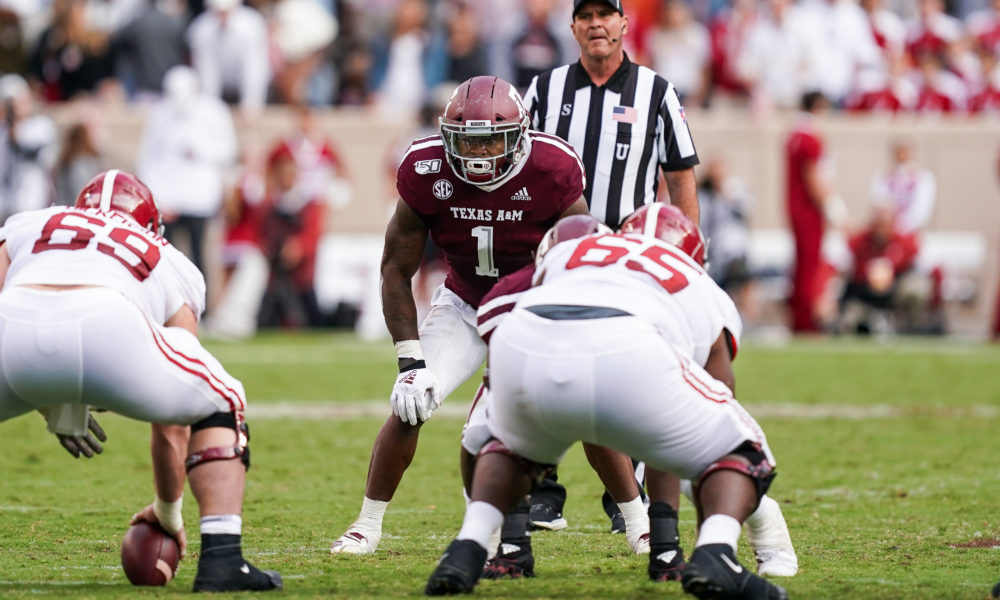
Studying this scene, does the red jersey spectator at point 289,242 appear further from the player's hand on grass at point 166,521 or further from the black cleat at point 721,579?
the black cleat at point 721,579

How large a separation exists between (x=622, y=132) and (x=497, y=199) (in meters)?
0.94

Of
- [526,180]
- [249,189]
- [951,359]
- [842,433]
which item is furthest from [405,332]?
[249,189]

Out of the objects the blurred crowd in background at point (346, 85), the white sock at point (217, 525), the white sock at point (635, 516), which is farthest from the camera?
the blurred crowd in background at point (346, 85)

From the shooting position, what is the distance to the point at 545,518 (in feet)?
19.3

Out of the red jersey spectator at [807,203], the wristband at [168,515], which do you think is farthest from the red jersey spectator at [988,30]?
the wristband at [168,515]

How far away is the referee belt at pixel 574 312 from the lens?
407 centimetres

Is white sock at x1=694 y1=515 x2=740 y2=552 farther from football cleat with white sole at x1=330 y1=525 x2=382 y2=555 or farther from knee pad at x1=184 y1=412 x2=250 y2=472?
football cleat with white sole at x1=330 y1=525 x2=382 y2=555

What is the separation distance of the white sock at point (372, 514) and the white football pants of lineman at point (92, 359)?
1.14 metres

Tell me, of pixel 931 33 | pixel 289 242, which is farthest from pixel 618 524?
pixel 931 33

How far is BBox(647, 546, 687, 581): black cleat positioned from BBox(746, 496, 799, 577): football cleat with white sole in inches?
9.1

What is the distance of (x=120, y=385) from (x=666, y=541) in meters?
1.65

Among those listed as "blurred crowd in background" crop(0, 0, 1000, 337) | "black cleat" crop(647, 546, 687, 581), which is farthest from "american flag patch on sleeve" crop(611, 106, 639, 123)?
"blurred crowd in background" crop(0, 0, 1000, 337)

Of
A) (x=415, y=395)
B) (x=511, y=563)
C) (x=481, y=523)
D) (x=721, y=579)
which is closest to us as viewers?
(x=721, y=579)

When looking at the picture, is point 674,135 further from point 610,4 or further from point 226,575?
point 226,575
